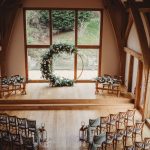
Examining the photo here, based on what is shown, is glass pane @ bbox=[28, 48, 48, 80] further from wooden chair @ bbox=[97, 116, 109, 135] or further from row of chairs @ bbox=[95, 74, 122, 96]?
wooden chair @ bbox=[97, 116, 109, 135]

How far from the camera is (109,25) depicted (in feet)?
45.3

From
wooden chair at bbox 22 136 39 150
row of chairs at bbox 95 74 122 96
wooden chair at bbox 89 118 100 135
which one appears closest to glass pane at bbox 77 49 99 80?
row of chairs at bbox 95 74 122 96

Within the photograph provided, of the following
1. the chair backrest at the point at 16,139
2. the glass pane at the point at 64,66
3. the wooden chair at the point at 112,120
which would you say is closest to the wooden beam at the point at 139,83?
the wooden chair at the point at 112,120

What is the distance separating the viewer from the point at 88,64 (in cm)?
1447

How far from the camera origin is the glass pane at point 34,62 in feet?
46.5

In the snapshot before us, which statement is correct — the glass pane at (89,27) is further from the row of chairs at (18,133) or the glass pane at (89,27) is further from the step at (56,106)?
the row of chairs at (18,133)

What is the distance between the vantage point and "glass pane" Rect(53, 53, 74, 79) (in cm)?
1420

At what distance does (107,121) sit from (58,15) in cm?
683

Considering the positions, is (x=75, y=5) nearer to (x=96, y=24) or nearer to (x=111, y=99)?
(x=96, y=24)

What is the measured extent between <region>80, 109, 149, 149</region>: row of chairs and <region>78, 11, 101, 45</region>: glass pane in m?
5.33

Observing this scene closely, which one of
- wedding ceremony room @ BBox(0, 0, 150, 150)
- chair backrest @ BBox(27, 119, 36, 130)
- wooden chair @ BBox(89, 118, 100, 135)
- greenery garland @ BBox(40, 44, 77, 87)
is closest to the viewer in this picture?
chair backrest @ BBox(27, 119, 36, 130)

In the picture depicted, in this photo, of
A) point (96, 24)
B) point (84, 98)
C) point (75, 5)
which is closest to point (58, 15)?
point (75, 5)

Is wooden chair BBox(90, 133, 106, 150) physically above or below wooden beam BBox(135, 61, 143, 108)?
below

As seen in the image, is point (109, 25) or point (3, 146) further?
point (109, 25)
